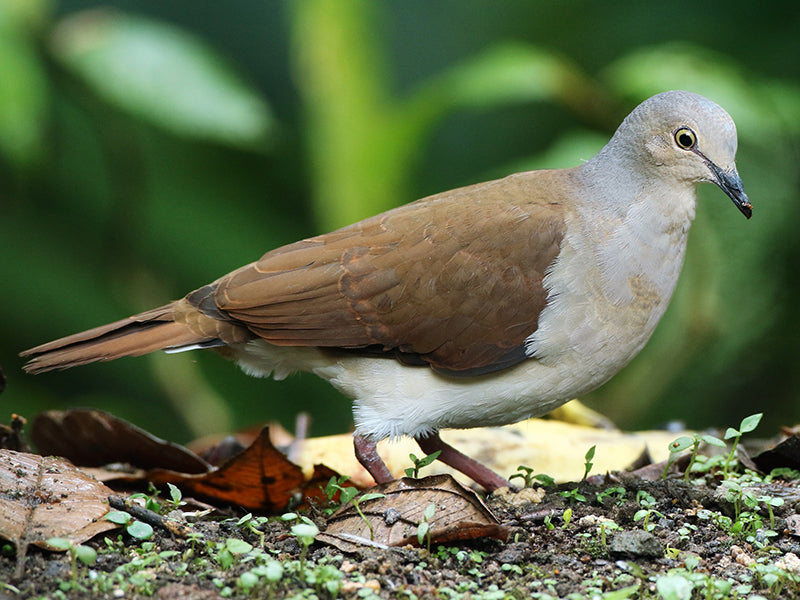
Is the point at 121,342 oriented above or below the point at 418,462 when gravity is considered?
above

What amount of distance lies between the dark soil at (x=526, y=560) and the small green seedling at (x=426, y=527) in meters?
0.05

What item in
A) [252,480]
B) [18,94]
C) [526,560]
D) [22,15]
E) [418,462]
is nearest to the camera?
[526,560]

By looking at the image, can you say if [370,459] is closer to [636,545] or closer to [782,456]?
[636,545]

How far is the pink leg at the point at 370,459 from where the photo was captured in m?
3.75

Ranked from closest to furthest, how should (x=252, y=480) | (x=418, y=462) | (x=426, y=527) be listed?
(x=426, y=527)
(x=418, y=462)
(x=252, y=480)

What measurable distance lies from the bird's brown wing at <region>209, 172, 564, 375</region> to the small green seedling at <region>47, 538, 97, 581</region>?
134 centimetres

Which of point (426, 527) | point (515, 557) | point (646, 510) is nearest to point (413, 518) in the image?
point (426, 527)

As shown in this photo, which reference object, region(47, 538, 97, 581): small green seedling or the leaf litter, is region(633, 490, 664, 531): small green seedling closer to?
the leaf litter

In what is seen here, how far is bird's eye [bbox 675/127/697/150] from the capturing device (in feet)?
11.9

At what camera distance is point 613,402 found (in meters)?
6.13

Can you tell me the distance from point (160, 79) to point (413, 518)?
11.1ft

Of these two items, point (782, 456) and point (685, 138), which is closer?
point (685, 138)

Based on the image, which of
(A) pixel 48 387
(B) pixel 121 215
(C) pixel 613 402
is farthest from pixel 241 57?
(C) pixel 613 402

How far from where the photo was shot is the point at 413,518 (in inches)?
117
